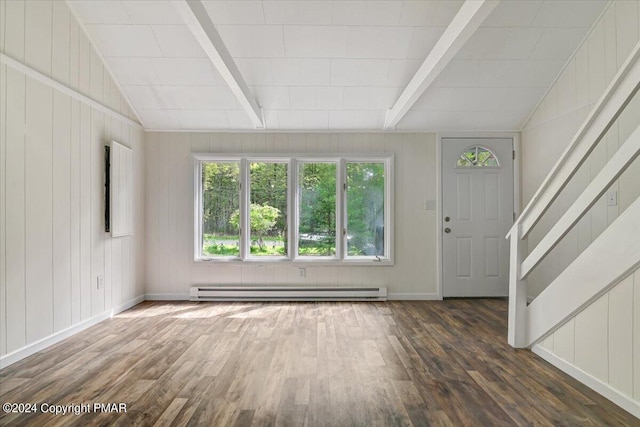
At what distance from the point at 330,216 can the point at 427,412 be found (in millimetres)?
2855

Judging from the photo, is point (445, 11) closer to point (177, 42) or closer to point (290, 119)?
point (290, 119)

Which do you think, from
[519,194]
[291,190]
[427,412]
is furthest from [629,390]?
[291,190]

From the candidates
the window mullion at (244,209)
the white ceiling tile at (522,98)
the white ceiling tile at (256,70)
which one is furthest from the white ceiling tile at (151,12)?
the white ceiling tile at (522,98)

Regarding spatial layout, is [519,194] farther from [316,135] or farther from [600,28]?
[316,135]

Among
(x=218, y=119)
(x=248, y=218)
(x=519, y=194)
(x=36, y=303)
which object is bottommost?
(x=36, y=303)

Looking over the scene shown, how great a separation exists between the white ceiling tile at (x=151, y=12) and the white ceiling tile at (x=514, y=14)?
9.12 feet

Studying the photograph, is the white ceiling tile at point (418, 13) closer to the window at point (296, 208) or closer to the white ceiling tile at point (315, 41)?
the white ceiling tile at point (315, 41)

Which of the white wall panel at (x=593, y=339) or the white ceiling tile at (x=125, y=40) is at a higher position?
the white ceiling tile at (x=125, y=40)

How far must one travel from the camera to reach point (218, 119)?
420cm

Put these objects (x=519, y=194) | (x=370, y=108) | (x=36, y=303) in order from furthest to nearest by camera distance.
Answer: (x=519, y=194) → (x=370, y=108) → (x=36, y=303)

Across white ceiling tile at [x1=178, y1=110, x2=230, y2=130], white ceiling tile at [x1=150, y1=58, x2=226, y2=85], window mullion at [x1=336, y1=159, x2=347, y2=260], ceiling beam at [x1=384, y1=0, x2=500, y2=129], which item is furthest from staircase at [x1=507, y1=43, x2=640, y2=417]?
white ceiling tile at [x1=178, y1=110, x2=230, y2=130]

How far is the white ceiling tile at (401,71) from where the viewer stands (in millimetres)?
3393

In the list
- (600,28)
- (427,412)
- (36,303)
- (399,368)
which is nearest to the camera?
(427,412)

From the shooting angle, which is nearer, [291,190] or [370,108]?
[370,108]
